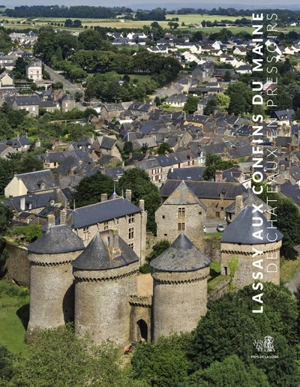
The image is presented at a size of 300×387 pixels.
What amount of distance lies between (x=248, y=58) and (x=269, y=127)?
6029 centimetres

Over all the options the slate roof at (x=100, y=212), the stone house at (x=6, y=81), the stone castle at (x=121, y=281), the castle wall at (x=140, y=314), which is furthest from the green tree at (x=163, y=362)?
the stone house at (x=6, y=81)

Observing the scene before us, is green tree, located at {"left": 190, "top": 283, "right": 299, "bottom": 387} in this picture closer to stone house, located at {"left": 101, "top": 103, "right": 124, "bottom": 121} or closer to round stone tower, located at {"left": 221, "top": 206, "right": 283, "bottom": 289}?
round stone tower, located at {"left": 221, "top": 206, "right": 283, "bottom": 289}

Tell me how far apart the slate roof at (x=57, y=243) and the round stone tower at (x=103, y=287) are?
6.43 feet

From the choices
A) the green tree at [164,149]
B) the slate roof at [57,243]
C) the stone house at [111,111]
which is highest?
the slate roof at [57,243]

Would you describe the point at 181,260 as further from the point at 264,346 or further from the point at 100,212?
the point at 100,212

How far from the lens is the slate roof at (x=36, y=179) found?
203ft

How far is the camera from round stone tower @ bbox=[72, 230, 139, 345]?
109ft

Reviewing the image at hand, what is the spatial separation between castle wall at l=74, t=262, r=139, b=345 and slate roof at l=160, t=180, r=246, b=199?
1813 cm

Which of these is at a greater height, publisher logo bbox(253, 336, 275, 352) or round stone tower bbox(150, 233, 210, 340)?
round stone tower bbox(150, 233, 210, 340)

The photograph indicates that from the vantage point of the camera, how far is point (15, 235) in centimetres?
4619

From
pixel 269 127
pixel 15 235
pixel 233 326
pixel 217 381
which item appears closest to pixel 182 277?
pixel 233 326

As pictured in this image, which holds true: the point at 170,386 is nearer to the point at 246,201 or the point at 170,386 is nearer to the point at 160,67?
the point at 246,201

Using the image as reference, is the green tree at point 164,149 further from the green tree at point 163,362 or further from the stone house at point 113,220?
the green tree at point 163,362

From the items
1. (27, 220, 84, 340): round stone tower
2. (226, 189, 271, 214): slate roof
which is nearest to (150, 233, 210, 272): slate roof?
(27, 220, 84, 340): round stone tower
